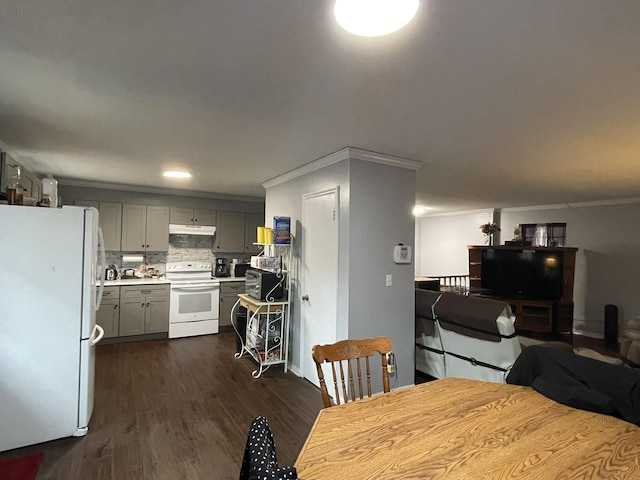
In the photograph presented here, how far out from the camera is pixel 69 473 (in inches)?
85.4

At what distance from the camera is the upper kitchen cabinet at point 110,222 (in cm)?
517

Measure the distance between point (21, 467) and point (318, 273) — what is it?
2611 mm

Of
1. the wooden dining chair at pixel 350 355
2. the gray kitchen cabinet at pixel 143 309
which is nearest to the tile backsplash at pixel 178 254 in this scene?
the gray kitchen cabinet at pixel 143 309

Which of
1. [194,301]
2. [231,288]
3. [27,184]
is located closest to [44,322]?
[27,184]

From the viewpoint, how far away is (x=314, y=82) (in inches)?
73.3

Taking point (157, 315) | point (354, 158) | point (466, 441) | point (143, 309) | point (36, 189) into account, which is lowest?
point (157, 315)

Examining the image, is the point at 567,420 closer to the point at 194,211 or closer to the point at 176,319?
the point at 176,319

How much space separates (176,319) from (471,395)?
4732mm

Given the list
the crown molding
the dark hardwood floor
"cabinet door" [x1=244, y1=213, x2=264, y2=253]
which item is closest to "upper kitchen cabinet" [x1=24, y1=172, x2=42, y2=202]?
the dark hardwood floor

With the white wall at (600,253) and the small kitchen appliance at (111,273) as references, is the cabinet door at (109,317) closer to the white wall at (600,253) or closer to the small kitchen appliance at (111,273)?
the small kitchen appliance at (111,273)

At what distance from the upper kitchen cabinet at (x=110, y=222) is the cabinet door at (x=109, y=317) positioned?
872mm

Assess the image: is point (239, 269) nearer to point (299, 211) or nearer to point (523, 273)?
point (299, 211)

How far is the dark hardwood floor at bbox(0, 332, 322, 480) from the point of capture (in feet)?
7.39

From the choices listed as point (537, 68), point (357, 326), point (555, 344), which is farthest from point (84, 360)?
point (555, 344)
